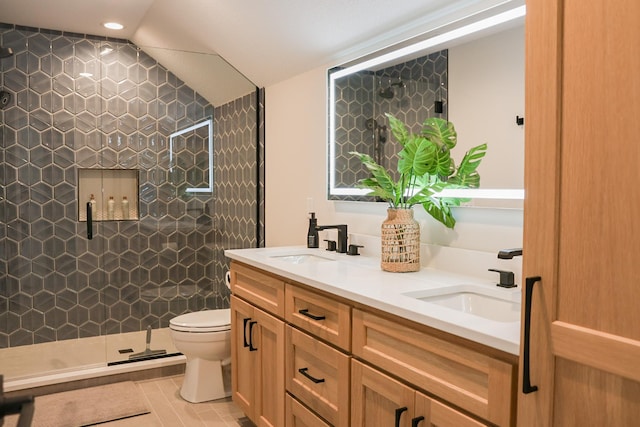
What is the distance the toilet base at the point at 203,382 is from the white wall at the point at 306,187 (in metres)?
0.89

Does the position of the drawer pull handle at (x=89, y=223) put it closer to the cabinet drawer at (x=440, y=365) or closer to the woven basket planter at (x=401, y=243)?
the woven basket planter at (x=401, y=243)

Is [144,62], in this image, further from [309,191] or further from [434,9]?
[434,9]

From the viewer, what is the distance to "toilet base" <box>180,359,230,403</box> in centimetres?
316

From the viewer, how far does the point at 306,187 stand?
10.7ft

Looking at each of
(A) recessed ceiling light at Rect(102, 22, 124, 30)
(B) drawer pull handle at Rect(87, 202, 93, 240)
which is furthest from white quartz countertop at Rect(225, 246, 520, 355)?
(A) recessed ceiling light at Rect(102, 22, 124, 30)

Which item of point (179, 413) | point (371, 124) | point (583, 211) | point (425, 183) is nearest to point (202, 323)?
point (179, 413)

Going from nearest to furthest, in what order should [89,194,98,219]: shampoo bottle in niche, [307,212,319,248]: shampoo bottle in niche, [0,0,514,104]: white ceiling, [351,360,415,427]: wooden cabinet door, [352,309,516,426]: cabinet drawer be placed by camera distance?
[352,309,516,426]: cabinet drawer
[351,360,415,427]: wooden cabinet door
[0,0,514,104]: white ceiling
[307,212,319,248]: shampoo bottle in niche
[89,194,98,219]: shampoo bottle in niche

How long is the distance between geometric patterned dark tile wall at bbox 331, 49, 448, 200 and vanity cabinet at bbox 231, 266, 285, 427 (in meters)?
0.72

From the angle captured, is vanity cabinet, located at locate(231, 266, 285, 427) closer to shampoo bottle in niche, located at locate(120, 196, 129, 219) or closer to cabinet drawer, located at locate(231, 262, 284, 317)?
cabinet drawer, located at locate(231, 262, 284, 317)

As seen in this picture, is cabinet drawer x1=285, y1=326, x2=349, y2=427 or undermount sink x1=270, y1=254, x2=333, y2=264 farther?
undermount sink x1=270, y1=254, x2=333, y2=264

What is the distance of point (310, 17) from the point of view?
2719 millimetres

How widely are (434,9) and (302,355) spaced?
1506 mm

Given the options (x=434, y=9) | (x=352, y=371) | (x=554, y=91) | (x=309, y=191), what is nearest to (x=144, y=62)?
(x=309, y=191)

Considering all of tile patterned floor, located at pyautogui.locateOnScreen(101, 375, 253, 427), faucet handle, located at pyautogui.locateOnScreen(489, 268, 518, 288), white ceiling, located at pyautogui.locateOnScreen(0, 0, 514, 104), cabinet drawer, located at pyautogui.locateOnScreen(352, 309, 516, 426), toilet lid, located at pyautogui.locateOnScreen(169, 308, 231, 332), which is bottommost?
tile patterned floor, located at pyautogui.locateOnScreen(101, 375, 253, 427)
